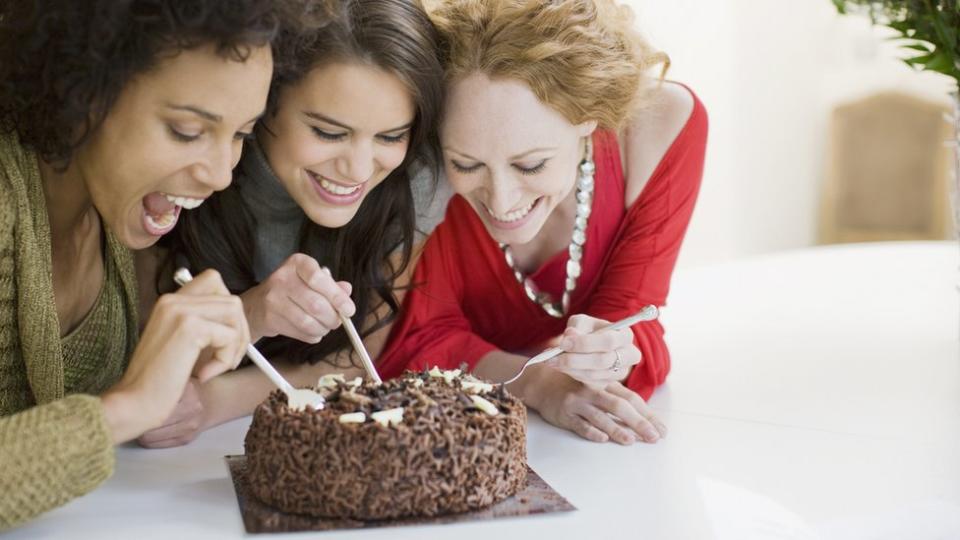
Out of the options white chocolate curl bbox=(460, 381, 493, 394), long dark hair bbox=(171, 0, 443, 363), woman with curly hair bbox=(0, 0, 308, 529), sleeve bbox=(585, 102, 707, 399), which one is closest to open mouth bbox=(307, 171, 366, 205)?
long dark hair bbox=(171, 0, 443, 363)

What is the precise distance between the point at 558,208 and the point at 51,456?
1.27m

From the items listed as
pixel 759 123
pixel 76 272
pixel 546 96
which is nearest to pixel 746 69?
pixel 759 123

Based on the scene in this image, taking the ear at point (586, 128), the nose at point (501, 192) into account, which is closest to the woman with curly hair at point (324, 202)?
the nose at point (501, 192)

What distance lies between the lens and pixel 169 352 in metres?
1.42

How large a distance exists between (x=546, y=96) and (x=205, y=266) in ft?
2.25

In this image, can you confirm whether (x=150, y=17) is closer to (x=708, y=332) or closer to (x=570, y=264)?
(x=570, y=264)

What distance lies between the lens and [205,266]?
83.4 inches

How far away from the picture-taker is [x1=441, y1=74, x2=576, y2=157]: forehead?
1917 mm

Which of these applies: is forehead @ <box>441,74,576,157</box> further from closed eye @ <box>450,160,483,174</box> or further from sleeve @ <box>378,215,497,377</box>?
sleeve @ <box>378,215,497,377</box>

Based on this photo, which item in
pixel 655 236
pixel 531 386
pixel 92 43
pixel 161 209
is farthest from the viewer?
pixel 655 236

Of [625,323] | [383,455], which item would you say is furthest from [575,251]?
[383,455]

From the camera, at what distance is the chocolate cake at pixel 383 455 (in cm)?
141

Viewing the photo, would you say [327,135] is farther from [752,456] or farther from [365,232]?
[752,456]

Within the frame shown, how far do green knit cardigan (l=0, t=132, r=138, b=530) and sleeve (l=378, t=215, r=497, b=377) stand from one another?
49 cm
